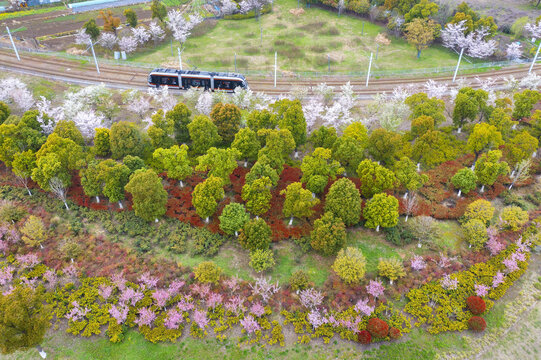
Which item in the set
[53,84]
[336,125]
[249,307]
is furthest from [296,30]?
[249,307]

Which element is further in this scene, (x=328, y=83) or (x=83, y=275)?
(x=328, y=83)

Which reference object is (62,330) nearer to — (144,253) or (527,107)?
(144,253)

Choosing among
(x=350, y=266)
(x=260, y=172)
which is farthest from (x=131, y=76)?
(x=350, y=266)

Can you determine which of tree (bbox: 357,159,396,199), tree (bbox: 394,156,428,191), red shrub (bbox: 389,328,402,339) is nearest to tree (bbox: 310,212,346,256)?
tree (bbox: 357,159,396,199)

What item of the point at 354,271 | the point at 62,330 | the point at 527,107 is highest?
the point at 527,107

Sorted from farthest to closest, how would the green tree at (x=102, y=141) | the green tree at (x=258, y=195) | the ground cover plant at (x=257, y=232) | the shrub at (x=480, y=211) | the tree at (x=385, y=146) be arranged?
the green tree at (x=102, y=141) < the tree at (x=385, y=146) < the shrub at (x=480, y=211) < the green tree at (x=258, y=195) < the ground cover plant at (x=257, y=232)

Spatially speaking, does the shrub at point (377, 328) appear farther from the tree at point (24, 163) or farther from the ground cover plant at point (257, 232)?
the tree at point (24, 163)

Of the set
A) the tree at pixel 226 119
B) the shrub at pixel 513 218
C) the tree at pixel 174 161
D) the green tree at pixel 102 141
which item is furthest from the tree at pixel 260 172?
the shrub at pixel 513 218
